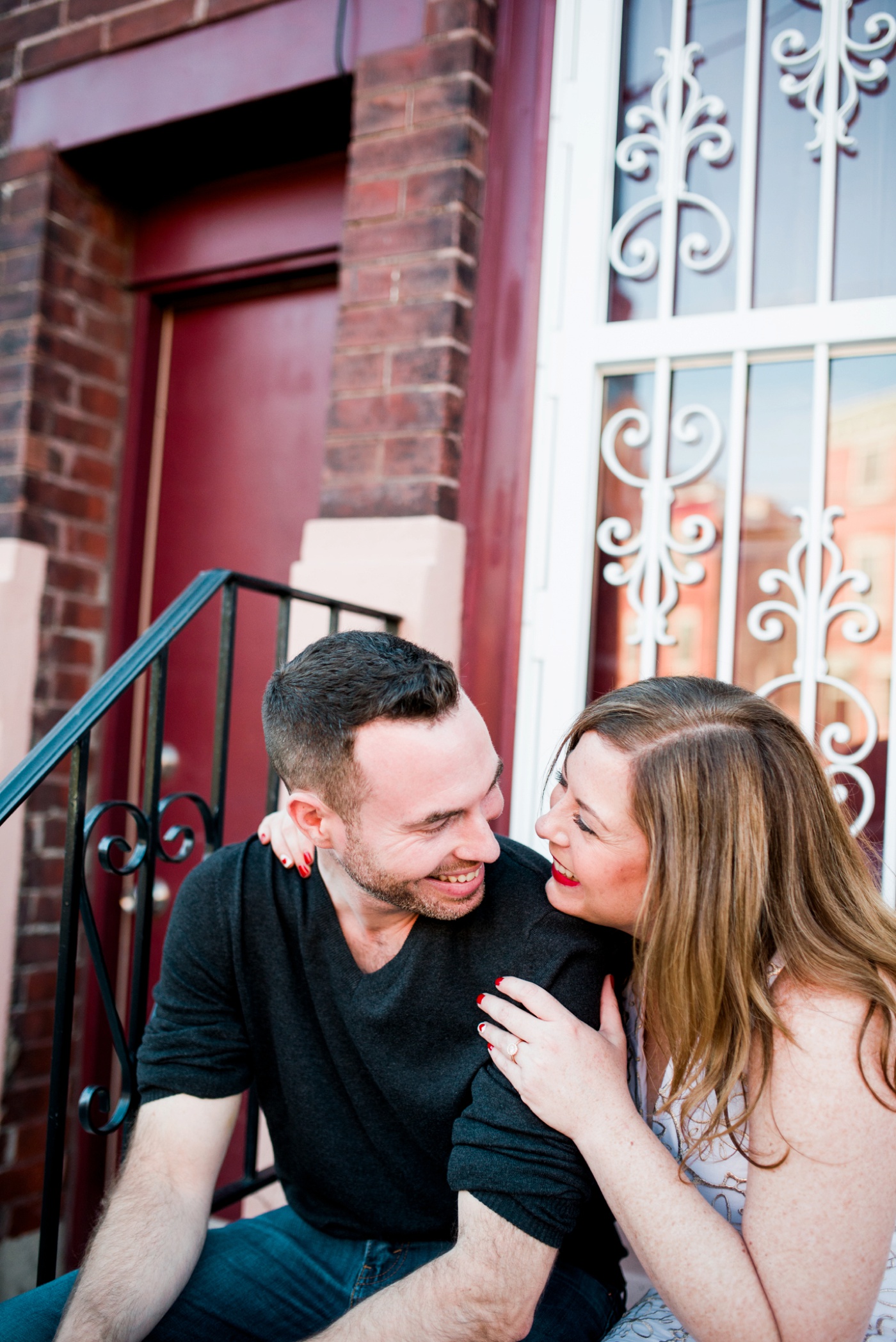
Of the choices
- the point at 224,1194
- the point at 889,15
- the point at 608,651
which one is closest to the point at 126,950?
the point at 224,1194

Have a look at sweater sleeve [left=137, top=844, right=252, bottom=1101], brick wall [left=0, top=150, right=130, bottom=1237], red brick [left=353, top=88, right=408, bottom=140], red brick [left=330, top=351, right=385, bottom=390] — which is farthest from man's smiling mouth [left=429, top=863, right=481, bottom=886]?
red brick [left=353, top=88, right=408, bottom=140]

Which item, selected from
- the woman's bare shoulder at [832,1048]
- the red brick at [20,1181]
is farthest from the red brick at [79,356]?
the woman's bare shoulder at [832,1048]

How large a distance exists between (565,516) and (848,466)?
635 millimetres

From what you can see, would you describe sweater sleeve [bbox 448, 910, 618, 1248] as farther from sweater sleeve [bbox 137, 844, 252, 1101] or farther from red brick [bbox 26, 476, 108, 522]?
red brick [bbox 26, 476, 108, 522]

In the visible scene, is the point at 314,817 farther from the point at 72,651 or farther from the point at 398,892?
the point at 72,651

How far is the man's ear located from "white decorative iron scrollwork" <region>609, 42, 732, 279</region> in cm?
159

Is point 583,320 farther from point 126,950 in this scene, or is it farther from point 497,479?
point 126,950

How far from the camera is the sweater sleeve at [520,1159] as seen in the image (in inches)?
53.7

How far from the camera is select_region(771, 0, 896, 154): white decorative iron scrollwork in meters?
2.33

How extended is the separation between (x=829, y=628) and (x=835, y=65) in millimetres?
1231

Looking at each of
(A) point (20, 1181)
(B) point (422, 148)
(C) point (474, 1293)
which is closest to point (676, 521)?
(B) point (422, 148)

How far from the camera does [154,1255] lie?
1.57 metres

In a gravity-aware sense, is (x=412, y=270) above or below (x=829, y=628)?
above

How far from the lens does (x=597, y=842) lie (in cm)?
149
